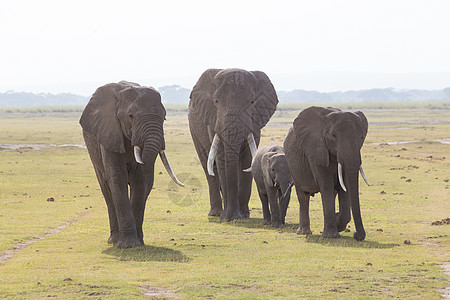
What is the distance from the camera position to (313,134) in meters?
16.0

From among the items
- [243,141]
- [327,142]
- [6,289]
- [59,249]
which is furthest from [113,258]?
[243,141]

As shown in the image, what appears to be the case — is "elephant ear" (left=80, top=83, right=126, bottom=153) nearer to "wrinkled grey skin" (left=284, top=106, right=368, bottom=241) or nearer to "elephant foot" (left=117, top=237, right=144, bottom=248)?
"elephant foot" (left=117, top=237, right=144, bottom=248)

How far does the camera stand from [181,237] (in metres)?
16.9

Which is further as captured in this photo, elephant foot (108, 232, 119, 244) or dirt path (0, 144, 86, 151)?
dirt path (0, 144, 86, 151)

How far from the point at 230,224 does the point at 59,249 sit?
513 centimetres

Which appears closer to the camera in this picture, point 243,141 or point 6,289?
point 6,289

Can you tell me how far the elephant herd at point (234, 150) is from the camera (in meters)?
14.2

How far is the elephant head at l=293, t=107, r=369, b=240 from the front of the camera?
14938mm

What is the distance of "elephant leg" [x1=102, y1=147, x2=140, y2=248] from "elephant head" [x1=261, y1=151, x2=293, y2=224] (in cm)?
449

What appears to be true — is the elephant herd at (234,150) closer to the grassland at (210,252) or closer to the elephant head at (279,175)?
the elephant head at (279,175)

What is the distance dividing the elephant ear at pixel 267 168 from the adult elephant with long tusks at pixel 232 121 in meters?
0.72

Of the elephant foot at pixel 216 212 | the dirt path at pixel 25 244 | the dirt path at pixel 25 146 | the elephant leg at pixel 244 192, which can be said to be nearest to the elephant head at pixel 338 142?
the elephant leg at pixel 244 192

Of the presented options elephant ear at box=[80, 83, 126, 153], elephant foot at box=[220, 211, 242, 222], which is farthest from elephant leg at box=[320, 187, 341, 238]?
elephant ear at box=[80, 83, 126, 153]

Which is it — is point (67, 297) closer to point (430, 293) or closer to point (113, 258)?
point (113, 258)
